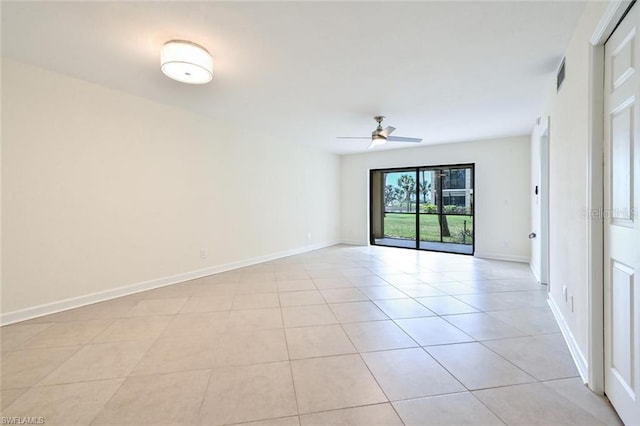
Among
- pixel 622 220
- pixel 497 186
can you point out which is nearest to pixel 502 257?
pixel 497 186

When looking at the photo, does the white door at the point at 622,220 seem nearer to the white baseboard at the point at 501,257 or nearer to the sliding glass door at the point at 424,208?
the white baseboard at the point at 501,257

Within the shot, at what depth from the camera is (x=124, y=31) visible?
2.18 metres

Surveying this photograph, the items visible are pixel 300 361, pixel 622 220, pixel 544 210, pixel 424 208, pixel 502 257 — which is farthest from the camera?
pixel 424 208

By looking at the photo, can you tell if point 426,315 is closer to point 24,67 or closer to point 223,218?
point 223,218

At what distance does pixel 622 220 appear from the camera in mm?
1489

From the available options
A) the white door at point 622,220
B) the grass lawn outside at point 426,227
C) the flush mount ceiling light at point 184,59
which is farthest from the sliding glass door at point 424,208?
the flush mount ceiling light at point 184,59

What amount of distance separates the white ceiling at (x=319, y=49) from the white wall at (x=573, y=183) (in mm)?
321

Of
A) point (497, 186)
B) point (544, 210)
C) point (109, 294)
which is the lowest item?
point (109, 294)

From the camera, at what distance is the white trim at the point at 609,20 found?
1414mm

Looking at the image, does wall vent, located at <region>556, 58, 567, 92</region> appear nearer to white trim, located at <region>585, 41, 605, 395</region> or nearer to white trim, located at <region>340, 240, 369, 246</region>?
white trim, located at <region>585, 41, 605, 395</region>

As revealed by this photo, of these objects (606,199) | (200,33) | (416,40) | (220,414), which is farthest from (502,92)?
(220,414)

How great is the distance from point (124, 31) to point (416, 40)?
235 centimetres

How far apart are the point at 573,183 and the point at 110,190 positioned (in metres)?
4.67

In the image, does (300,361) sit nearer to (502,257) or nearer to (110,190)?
(110,190)
